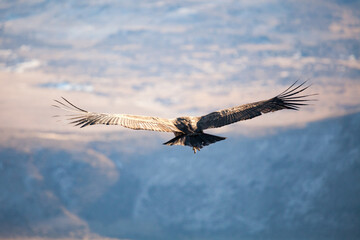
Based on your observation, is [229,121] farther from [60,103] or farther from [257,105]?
[60,103]

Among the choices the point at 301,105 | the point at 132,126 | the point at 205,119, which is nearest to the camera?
the point at 132,126

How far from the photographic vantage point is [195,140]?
24172 millimetres

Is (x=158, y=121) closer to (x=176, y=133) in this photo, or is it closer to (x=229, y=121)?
(x=176, y=133)

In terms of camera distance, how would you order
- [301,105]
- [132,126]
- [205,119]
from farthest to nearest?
[301,105]
[205,119]
[132,126]

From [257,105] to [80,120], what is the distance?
38.0 ft

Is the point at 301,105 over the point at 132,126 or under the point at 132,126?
over

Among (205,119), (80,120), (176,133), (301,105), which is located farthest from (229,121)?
(80,120)

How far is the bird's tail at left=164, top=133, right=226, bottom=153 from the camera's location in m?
23.5

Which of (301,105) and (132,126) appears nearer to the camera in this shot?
(132,126)

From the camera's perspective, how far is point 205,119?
84.7 feet

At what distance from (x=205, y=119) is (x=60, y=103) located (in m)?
8.98

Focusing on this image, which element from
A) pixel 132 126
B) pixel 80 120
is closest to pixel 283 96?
pixel 132 126

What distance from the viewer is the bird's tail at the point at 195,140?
77.2 feet

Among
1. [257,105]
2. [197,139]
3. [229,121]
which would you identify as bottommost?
[197,139]
